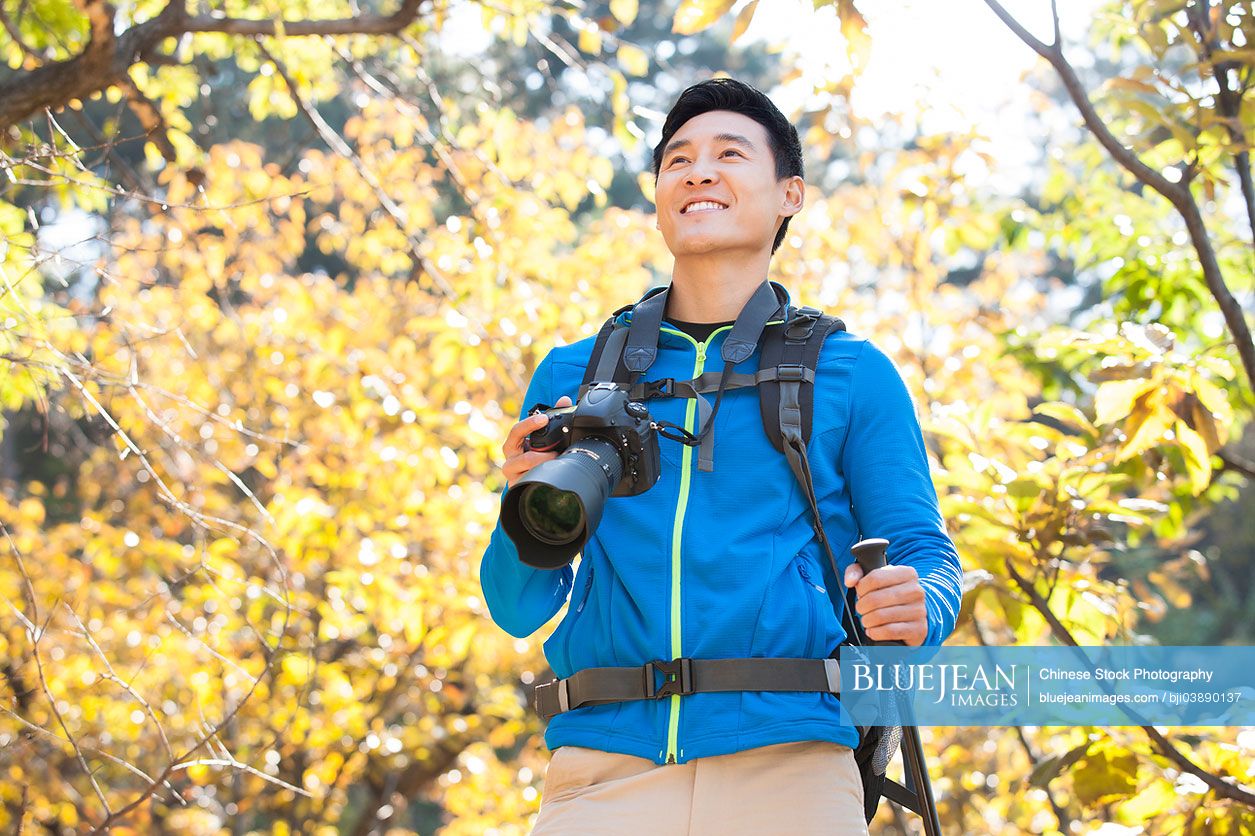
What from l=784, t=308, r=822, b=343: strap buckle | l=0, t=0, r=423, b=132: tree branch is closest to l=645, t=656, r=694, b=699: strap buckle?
l=784, t=308, r=822, b=343: strap buckle

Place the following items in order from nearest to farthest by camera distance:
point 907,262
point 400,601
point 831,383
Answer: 1. point 831,383
2. point 400,601
3. point 907,262

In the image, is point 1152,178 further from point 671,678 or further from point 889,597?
point 671,678

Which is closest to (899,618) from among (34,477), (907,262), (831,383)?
(831,383)

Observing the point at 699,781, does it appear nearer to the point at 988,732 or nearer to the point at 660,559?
the point at 660,559

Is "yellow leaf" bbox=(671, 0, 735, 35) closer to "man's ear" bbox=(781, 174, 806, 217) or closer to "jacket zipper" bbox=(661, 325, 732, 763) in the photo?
"man's ear" bbox=(781, 174, 806, 217)

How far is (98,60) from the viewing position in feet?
9.92

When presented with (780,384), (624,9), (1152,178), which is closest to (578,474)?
(780,384)

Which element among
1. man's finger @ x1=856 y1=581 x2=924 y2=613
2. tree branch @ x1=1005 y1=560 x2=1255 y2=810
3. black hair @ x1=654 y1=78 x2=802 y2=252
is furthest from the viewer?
tree branch @ x1=1005 y1=560 x2=1255 y2=810

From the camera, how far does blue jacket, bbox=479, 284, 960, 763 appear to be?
1700mm

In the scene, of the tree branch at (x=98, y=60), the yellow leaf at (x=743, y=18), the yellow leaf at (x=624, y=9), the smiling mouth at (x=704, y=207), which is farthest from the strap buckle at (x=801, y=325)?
the yellow leaf at (x=624, y=9)

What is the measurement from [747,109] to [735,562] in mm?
919

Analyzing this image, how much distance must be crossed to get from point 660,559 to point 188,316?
5.71 meters

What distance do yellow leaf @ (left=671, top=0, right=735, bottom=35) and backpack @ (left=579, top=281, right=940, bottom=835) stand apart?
2.71ft

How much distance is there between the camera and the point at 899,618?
5.18 ft
